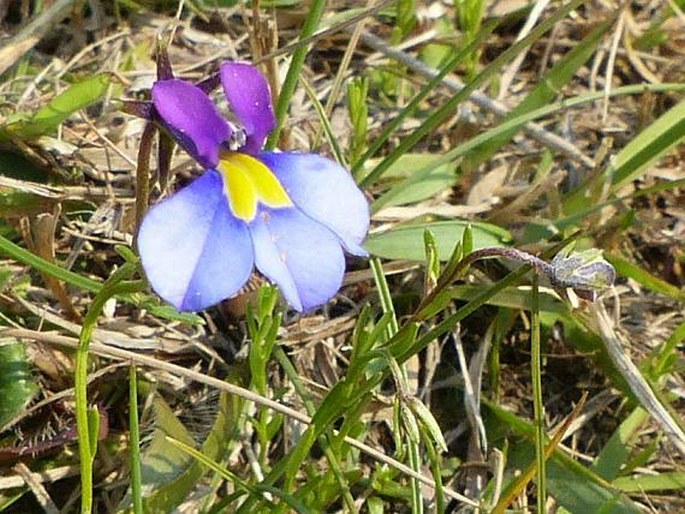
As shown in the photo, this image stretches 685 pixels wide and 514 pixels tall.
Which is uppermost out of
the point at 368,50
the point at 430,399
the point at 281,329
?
the point at 368,50

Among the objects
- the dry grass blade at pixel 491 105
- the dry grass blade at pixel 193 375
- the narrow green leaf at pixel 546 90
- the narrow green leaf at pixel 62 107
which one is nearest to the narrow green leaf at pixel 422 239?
the narrow green leaf at pixel 546 90

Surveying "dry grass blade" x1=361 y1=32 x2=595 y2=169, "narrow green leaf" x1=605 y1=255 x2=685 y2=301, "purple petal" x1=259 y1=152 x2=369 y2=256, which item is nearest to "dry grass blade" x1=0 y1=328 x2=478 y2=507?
"purple petal" x1=259 y1=152 x2=369 y2=256

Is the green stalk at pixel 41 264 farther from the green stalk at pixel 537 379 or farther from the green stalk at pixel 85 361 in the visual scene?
the green stalk at pixel 537 379

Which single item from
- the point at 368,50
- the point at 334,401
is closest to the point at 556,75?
the point at 368,50

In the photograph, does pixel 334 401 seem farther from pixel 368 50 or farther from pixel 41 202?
pixel 368 50

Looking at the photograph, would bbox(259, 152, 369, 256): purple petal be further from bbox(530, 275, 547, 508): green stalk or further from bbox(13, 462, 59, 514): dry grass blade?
bbox(13, 462, 59, 514): dry grass blade

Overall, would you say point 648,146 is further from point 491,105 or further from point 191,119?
point 191,119

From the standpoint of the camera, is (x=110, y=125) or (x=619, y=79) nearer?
(x=110, y=125)
